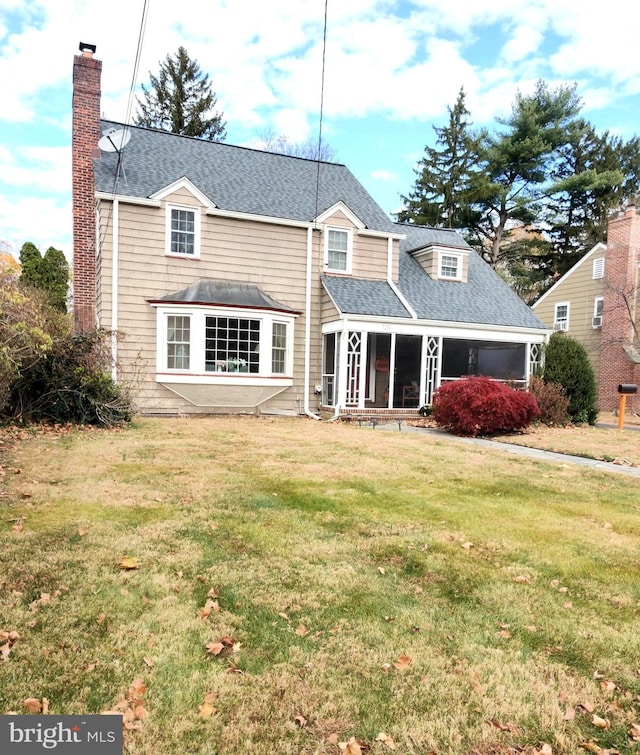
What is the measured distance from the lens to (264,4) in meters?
6.73

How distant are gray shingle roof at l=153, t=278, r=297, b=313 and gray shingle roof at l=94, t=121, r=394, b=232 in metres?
2.19

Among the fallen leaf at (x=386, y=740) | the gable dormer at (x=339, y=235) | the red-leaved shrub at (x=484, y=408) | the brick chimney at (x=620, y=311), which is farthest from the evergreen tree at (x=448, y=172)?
the fallen leaf at (x=386, y=740)

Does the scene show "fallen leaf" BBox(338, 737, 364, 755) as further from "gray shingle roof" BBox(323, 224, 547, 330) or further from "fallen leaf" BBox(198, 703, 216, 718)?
"gray shingle roof" BBox(323, 224, 547, 330)

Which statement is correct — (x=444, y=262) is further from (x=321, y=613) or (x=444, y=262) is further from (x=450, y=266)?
(x=321, y=613)

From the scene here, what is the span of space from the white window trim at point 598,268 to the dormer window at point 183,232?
18.7 meters

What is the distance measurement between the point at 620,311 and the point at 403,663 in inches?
952

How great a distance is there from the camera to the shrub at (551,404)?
14.5 meters

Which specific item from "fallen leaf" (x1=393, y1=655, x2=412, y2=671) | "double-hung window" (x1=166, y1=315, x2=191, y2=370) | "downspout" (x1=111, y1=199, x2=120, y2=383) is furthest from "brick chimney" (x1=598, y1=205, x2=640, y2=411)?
"fallen leaf" (x1=393, y1=655, x2=412, y2=671)

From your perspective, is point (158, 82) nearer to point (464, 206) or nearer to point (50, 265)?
point (50, 265)

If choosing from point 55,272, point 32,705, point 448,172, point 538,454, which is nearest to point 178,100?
point 55,272

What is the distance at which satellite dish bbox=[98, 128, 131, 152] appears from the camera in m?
14.7

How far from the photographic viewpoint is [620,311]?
23.1 m

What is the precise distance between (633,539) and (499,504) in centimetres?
140

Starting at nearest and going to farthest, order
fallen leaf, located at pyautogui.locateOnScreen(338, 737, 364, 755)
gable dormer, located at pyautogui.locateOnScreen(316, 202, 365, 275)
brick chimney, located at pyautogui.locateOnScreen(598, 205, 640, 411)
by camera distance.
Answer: fallen leaf, located at pyautogui.locateOnScreen(338, 737, 364, 755) < gable dormer, located at pyautogui.locateOnScreen(316, 202, 365, 275) < brick chimney, located at pyautogui.locateOnScreen(598, 205, 640, 411)
